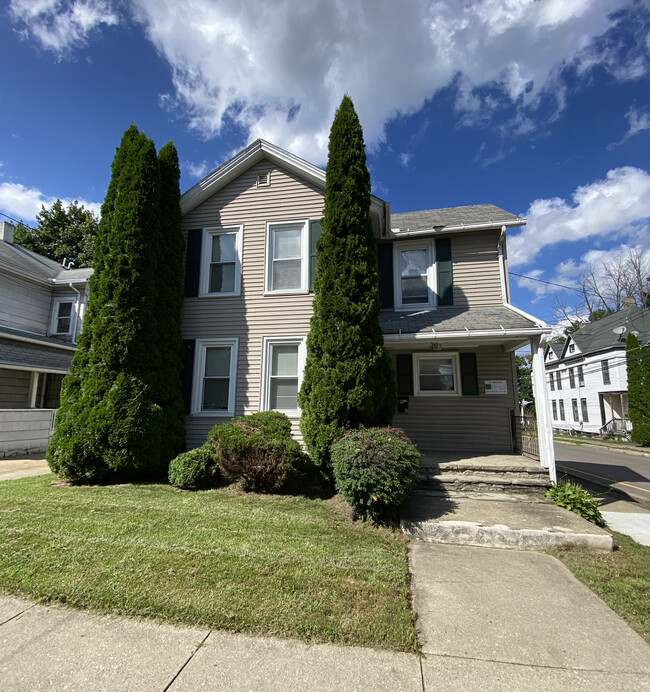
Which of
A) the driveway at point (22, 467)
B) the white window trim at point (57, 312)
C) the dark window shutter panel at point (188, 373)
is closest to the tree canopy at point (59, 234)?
the white window trim at point (57, 312)

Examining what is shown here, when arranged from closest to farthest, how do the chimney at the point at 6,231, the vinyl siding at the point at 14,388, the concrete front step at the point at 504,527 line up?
the concrete front step at the point at 504,527
the vinyl siding at the point at 14,388
the chimney at the point at 6,231

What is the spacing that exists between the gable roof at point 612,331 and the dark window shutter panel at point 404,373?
22888mm

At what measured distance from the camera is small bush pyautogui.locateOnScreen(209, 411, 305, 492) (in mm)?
6012

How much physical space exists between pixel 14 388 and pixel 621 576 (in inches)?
625

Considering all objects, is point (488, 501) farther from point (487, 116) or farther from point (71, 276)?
point (71, 276)

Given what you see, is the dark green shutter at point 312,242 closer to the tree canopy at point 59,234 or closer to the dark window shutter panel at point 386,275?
the dark window shutter panel at point 386,275

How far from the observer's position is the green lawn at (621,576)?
3062mm

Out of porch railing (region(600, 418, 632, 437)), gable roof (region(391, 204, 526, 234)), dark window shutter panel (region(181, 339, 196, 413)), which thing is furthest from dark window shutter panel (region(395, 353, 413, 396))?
porch railing (region(600, 418, 632, 437))

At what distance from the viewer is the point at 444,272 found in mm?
8852

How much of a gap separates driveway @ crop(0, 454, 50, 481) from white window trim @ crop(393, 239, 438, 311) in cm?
897

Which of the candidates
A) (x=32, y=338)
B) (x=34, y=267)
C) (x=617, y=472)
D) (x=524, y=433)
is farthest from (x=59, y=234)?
(x=617, y=472)

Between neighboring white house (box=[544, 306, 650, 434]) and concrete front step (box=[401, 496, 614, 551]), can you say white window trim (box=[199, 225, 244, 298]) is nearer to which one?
concrete front step (box=[401, 496, 614, 551])

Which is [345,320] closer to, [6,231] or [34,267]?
[34,267]

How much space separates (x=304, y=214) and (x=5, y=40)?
7.88 m
